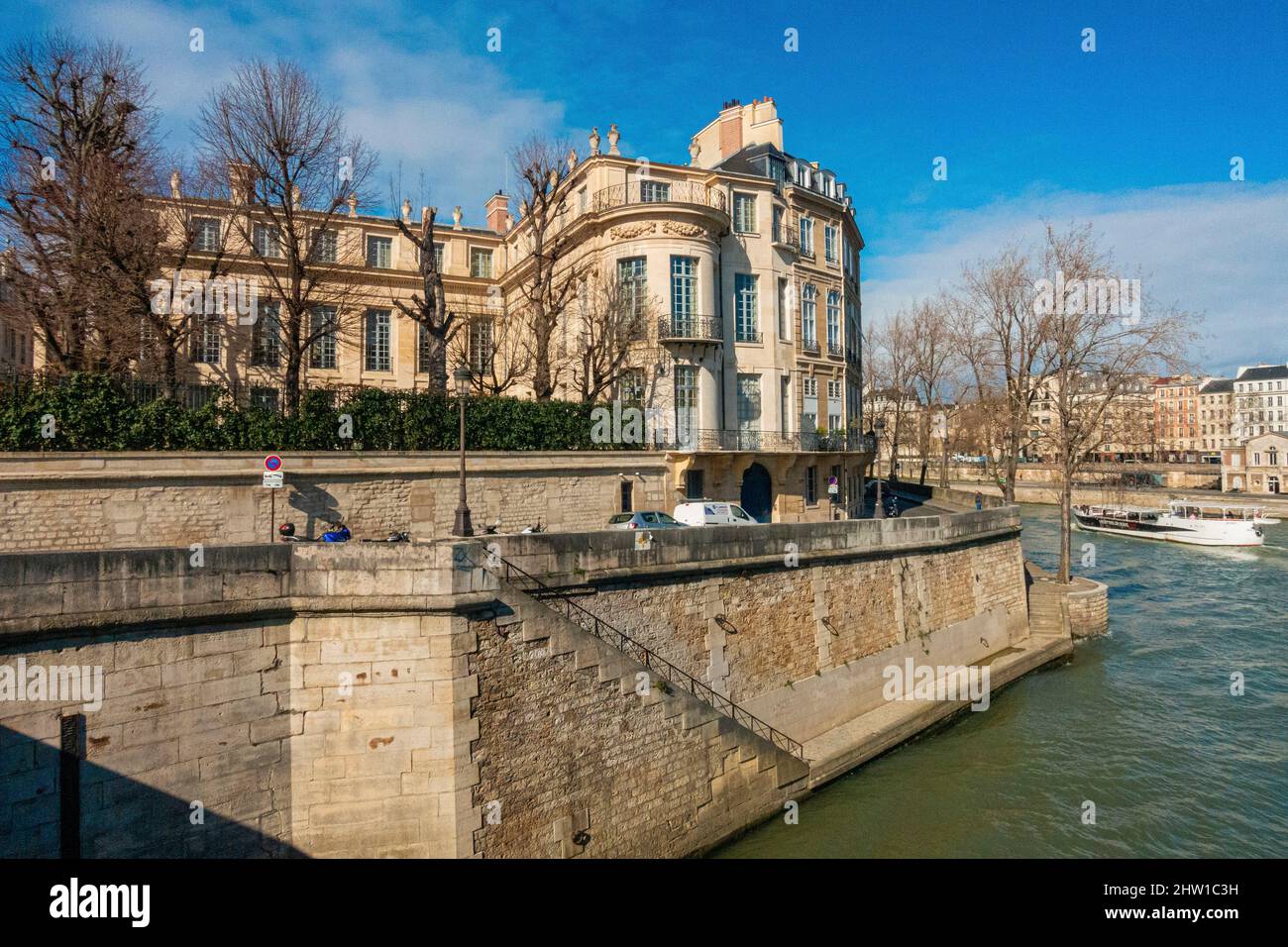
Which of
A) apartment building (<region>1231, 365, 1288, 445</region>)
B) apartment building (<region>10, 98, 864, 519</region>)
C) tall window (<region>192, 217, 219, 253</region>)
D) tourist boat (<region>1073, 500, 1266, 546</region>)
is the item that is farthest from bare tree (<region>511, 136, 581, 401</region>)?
apartment building (<region>1231, 365, 1288, 445</region>)

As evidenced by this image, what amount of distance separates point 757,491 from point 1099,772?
1480 cm

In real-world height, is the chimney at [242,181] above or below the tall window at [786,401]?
above

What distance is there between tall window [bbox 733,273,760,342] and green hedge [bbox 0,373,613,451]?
808 cm

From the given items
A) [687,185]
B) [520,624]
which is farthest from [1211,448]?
[520,624]

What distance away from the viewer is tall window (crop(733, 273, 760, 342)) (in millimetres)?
27578

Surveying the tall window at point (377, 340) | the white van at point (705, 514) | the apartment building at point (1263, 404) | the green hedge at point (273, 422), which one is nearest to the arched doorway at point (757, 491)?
the green hedge at point (273, 422)

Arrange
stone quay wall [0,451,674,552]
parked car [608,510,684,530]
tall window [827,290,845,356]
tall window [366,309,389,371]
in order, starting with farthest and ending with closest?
1. tall window [366,309,389,371]
2. tall window [827,290,845,356]
3. parked car [608,510,684,530]
4. stone quay wall [0,451,674,552]

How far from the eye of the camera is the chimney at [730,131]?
32406mm

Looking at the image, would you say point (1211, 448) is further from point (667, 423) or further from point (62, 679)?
point (62, 679)

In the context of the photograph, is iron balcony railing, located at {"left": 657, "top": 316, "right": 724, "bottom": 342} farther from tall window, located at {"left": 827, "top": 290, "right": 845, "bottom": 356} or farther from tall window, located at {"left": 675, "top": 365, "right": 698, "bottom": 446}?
tall window, located at {"left": 827, "top": 290, "right": 845, "bottom": 356}

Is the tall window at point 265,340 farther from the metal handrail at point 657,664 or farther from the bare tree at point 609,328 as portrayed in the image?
the metal handrail at point 657,664

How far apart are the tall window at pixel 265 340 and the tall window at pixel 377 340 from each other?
3.98 metres

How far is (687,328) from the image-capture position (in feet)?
83.9
